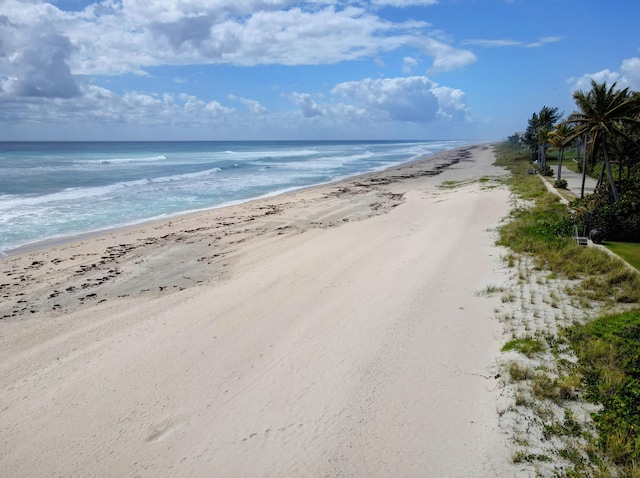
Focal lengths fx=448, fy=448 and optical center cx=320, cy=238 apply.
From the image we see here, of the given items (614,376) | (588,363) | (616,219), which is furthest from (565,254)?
(614,376)

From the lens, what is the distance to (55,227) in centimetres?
2039

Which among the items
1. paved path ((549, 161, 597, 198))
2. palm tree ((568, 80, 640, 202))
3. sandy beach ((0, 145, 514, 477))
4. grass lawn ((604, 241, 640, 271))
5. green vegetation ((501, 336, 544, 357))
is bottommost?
sandy beach ((0, 145, 514, 477))

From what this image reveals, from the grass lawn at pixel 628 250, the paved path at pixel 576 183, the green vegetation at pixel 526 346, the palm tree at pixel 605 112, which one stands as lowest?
the green vegetation at pixel 526 346

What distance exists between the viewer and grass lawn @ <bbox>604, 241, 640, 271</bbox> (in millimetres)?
11867

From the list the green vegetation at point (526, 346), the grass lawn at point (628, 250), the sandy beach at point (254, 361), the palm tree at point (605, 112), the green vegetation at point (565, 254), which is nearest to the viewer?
the sandy beach at point (254, 361)

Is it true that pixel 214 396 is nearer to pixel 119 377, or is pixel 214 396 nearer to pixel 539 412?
pixel 119 377

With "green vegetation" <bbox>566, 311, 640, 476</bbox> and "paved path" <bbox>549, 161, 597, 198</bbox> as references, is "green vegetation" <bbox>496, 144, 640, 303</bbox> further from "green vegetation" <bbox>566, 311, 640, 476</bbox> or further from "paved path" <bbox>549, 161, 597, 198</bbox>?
"paved path" <bbox>549, 161, 597, 198</bbox>

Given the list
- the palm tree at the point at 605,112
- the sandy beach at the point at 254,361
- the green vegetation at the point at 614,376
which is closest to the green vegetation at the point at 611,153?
the palm tree at the point at 605,112

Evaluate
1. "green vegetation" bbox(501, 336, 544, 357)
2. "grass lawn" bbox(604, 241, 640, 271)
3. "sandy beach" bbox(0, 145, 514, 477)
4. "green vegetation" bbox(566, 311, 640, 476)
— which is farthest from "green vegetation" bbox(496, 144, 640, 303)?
"green vegetation" bbox(501, 336, 544, 357)

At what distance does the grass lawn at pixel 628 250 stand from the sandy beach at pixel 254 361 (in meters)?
3.33

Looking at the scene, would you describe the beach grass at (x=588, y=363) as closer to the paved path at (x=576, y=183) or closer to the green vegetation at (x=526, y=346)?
the green vegetation at (x=526, y=346)

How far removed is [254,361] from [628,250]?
11468mm

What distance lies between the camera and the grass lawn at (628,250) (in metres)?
11.9

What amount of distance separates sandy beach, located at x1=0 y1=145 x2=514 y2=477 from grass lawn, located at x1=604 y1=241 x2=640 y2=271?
10.9 feet
